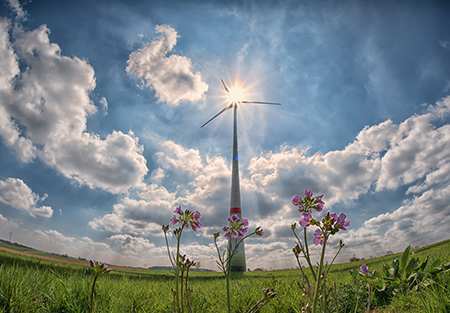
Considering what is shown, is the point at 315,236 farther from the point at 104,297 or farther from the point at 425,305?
the point at 104,297

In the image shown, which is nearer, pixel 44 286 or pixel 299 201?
pixel 299 201

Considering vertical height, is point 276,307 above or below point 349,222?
below

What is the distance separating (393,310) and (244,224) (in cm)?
291

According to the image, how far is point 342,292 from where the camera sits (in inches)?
181

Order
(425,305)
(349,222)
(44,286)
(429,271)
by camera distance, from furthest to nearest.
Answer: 1. (429,271)
2. (44,286)
3. (425,305)
4. (349,222)

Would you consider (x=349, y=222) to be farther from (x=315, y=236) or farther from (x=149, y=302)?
(x=149, y=302)

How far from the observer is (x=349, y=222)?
6.64ft

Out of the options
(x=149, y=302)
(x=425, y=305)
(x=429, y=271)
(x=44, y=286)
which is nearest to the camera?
(x=425, y=305)

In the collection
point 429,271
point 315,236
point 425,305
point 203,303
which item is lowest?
point 203,303

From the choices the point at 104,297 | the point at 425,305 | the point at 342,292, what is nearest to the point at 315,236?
the point at 425,305

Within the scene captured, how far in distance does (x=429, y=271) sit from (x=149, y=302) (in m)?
5.42

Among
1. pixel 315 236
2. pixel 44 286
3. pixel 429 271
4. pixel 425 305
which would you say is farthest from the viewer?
pixel 429 271

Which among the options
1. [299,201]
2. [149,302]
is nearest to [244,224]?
[299,201]

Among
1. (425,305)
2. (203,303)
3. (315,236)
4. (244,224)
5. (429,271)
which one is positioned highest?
(244,224)
